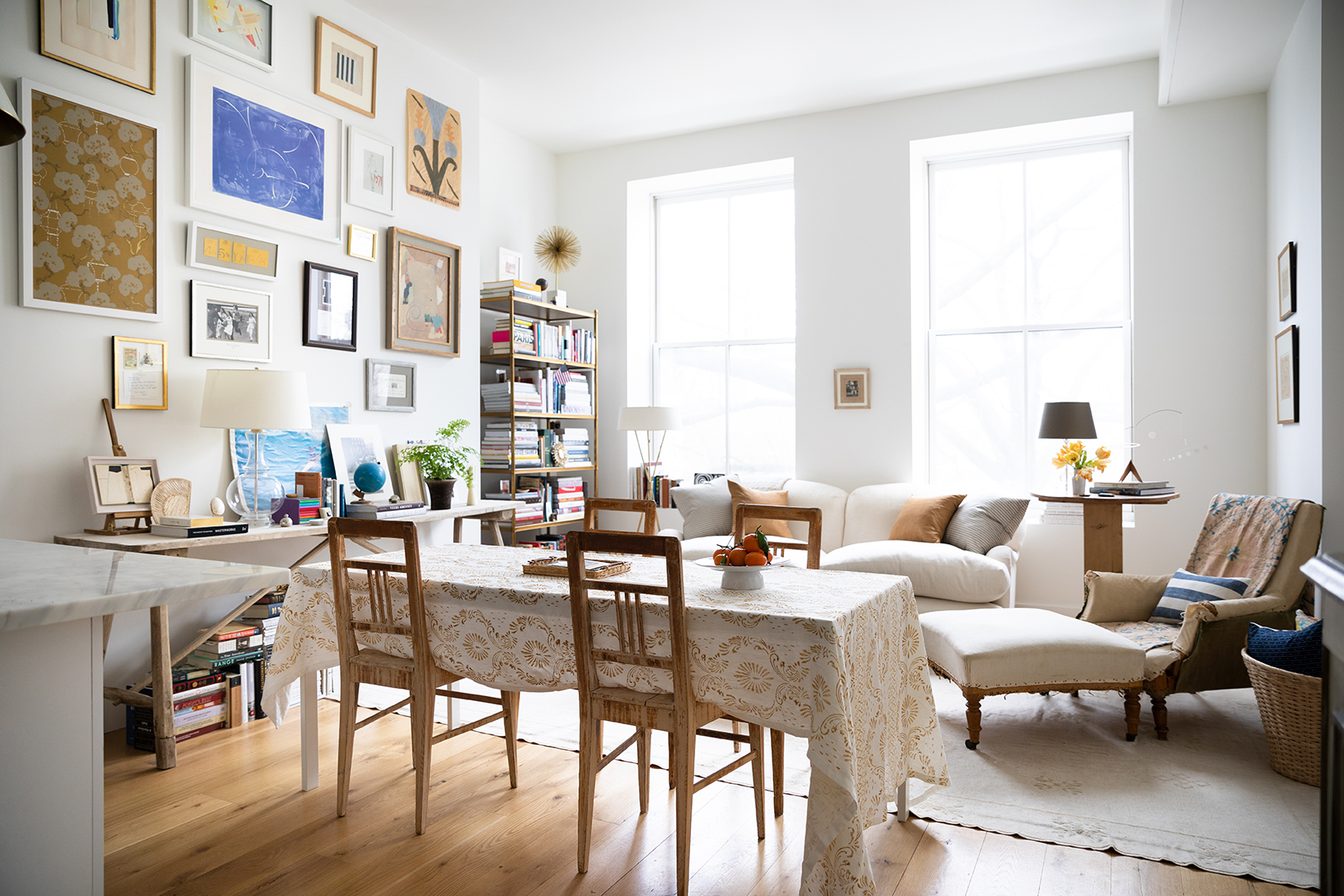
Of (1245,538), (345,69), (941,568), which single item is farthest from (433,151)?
(1245,538)

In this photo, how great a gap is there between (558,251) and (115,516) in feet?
11.8

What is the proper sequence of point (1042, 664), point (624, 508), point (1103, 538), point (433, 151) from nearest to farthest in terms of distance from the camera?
1. point (1042, 664)
2. point (624, 508)
3. point (1103, 538)
4. point (433, 151)

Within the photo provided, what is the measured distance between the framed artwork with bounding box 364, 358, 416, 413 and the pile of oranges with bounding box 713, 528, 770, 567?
103 inches

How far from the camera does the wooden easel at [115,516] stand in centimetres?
306

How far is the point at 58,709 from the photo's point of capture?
134cm

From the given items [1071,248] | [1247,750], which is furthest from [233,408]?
[1071,248]

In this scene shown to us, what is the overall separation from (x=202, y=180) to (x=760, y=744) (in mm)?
3098

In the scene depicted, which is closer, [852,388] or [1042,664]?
[1042,664]

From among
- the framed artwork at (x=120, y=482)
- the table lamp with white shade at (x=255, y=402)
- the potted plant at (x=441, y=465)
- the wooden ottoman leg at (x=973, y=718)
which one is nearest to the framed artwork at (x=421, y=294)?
the potted plant at (x=441, y=465)

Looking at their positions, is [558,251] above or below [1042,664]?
above

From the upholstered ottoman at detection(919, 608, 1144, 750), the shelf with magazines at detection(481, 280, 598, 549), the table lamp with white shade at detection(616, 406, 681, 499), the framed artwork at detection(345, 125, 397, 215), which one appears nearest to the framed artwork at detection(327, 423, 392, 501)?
the shelf with magazines at detection(481, 280, 598, 549)

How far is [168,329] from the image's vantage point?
3.36 m

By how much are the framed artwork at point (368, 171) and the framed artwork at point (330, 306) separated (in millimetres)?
397

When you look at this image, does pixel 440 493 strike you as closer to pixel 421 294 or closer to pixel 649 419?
pixel 421 294
